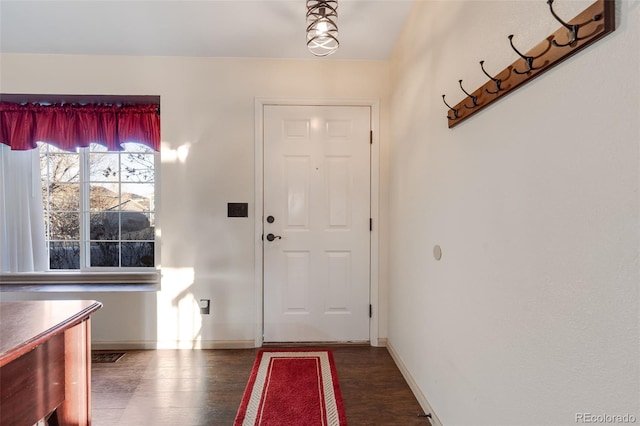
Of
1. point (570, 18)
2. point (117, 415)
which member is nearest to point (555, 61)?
point (570, 18)

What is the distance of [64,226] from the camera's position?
2.71 meters

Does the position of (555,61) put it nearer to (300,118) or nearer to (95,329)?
(300,118)

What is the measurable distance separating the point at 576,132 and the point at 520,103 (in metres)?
0.25

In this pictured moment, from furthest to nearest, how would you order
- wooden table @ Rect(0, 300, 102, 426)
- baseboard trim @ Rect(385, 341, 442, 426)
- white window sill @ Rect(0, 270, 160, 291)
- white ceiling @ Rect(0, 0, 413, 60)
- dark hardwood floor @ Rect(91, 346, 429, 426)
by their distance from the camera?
white window sill @ Rect(0, 270, 160, 291) < white ceiling @ Rect(0, 0, 413, 60) < dark hardwood floor @ Rect(91, 346, 429, 426) < baseboard trim @ Rect(385, 341, 442, 426) < wooden table @ Rect(0, 300, 102, 426)

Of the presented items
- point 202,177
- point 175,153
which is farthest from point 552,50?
point 175,153

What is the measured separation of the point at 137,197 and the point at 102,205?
0.32 meters

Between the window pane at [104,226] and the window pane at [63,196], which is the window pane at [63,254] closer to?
the window pane at [104,226]

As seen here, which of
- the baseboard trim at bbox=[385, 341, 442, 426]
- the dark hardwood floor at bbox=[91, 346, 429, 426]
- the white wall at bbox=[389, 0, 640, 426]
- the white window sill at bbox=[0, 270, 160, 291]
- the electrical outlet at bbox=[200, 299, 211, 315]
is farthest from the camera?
the white window sill at bbox=[0, 270, 160, 291]

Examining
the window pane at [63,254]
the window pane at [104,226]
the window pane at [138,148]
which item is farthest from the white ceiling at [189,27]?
the window pane at [63,254]

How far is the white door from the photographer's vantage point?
2.49 metres

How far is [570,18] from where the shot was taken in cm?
76

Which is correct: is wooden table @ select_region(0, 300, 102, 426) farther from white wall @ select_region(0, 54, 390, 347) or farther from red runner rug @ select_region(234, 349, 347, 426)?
white wall @ select_region(0, 54, 390, 347)

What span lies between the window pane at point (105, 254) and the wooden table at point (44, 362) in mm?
1601

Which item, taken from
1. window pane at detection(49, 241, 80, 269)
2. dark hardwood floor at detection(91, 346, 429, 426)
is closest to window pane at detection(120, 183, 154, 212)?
window pane at detection(49, 241, 80, 269)
